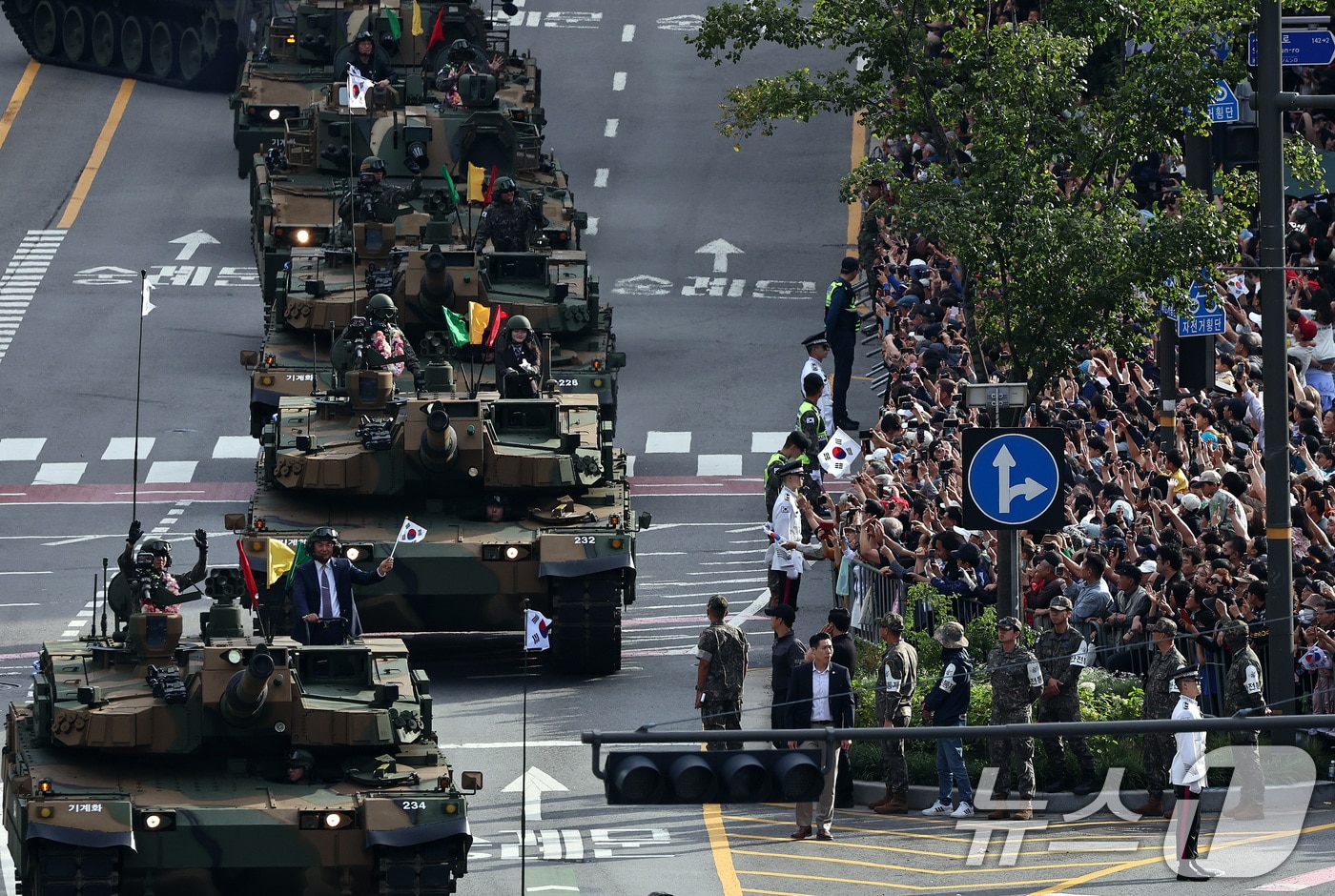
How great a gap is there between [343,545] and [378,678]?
5201 millimetres

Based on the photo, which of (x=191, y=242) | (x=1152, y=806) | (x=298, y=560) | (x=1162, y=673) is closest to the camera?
(x=1162, y=673)

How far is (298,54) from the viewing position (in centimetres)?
4538

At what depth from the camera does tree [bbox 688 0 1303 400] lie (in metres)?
25.7

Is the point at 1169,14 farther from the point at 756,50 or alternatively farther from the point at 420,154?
the point at 756,50

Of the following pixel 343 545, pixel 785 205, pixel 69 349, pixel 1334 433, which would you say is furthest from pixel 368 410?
pixel 785 205

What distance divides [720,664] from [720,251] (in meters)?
27.5

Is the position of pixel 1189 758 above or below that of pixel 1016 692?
below

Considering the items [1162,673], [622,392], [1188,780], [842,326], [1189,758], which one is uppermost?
[842,326]

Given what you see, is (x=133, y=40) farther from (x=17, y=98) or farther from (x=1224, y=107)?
(x=1224, y=107)

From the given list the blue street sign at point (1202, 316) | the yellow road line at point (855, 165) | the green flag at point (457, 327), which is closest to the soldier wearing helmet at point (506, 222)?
the green flag at point (457, 327)

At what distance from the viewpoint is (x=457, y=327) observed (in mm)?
31203

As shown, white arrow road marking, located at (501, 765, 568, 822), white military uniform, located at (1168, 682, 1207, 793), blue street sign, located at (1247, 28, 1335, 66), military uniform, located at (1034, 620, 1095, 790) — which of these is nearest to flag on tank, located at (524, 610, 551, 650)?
white arrow road marking, located at (501, 765, 568, 822)

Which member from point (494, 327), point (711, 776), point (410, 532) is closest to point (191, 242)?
point (494, 327)

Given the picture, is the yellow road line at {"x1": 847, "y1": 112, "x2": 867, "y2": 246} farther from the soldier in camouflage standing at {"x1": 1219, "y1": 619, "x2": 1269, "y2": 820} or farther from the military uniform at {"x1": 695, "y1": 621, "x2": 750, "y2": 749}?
the soldier in camouflage standing at {"x1": 1219, "y1": 619, "x2": 1269, "y2": 820}
